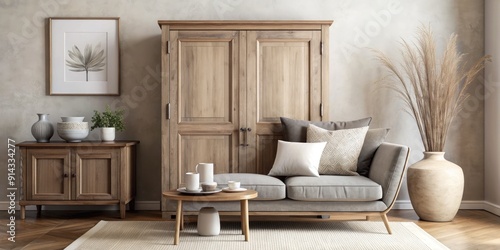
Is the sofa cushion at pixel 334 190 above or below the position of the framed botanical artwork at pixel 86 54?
below

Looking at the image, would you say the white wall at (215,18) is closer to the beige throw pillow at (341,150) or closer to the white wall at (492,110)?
the white wall at (492,110)

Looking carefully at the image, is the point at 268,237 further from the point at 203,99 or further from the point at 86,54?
the point at 86,54

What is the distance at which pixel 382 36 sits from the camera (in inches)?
233

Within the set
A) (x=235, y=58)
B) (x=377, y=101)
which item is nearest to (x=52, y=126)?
(x=235, y=58)

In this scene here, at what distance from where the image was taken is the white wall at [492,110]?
5641mm

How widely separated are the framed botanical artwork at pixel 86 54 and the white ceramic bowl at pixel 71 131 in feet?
1.63

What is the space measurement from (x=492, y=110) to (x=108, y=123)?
144 inches

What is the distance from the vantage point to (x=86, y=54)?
5.90 metres

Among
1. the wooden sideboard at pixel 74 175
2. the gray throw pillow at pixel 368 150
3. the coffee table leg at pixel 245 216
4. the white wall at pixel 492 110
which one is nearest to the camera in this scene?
the coffee table leg at pixel 245 216

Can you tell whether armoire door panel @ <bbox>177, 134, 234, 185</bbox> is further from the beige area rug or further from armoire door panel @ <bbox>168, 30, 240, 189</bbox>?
the beige area rug

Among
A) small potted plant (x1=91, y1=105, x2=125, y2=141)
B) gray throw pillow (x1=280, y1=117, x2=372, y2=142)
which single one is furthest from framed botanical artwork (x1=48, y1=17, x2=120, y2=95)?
gray throw pillow (x1=280, y1=117, x2=372, y2=142)

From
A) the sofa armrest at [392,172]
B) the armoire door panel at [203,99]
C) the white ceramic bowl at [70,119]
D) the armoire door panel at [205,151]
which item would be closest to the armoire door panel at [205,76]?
the armoire door panel at [203,99]

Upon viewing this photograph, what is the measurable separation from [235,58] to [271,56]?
0.33 metres

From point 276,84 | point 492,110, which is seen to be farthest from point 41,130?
point 492,110
